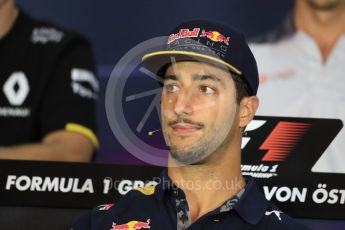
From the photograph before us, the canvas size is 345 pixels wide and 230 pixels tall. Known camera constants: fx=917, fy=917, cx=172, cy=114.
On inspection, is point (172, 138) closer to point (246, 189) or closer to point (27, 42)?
point (246, 189)

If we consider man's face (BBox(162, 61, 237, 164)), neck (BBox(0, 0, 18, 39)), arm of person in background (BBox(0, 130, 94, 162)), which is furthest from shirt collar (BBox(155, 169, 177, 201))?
neck (BBox(0, 0, 18, 39))

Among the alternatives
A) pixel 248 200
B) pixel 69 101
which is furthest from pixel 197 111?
pixel 69 101

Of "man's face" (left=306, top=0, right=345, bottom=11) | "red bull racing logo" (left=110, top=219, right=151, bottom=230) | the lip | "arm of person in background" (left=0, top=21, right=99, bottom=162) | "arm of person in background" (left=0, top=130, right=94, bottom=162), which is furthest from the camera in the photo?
"man's face" (left=306, top=0, right=345, bottom=11)

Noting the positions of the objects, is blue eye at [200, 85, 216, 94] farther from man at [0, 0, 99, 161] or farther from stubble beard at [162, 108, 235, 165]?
man at [0, 0, 99, 161]

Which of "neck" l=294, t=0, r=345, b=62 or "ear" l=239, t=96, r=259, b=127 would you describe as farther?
"neck" l=294, t=0, r=345, b=62

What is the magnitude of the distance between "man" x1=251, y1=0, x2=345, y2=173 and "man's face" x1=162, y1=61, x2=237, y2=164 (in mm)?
953

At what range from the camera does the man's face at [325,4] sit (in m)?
3.37

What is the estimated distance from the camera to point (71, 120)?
3.33m

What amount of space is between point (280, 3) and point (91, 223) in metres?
1.33

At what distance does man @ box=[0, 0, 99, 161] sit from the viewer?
325 cm

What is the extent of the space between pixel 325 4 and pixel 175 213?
130 centimetres

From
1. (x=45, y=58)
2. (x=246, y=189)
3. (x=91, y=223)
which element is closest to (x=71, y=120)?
(x=45, y=58)

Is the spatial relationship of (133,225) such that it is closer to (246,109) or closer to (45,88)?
(246,109)

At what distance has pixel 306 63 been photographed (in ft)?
11.2
